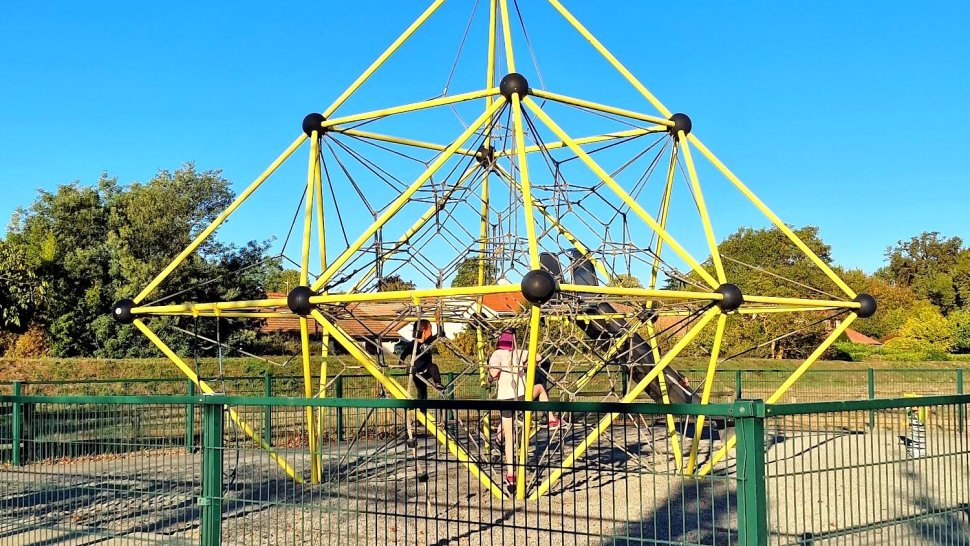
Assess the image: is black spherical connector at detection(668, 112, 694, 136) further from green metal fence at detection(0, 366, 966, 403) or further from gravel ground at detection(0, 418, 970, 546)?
green metal fence at detection(0, 366, 966, 403)

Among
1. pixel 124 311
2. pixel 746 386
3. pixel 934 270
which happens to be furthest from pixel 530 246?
pixel 934 270

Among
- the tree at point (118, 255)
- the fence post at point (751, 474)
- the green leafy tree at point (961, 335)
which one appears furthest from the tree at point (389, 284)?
the green leafy tree at point (961, 335)

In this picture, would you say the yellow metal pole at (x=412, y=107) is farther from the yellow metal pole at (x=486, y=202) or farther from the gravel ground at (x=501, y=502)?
the gravel ground at (x=501, y=502)

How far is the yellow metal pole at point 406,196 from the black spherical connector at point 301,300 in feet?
0.51

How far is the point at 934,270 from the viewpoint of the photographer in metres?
73.6

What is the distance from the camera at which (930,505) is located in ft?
16.6

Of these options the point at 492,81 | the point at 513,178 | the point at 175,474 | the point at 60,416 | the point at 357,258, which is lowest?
the point at 175,474

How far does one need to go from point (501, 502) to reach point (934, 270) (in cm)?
7624

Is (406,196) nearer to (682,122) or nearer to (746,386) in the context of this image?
(682,122)

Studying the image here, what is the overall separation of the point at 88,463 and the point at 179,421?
0.94 metres

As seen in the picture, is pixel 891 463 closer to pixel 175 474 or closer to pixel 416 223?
pixel 175 474

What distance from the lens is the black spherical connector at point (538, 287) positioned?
22.7ft

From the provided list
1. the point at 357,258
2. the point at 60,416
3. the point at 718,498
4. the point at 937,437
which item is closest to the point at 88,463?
the point at 60,416

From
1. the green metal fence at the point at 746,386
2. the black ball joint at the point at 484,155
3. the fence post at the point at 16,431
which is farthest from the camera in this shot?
the green metal fence at the point at 746,386
